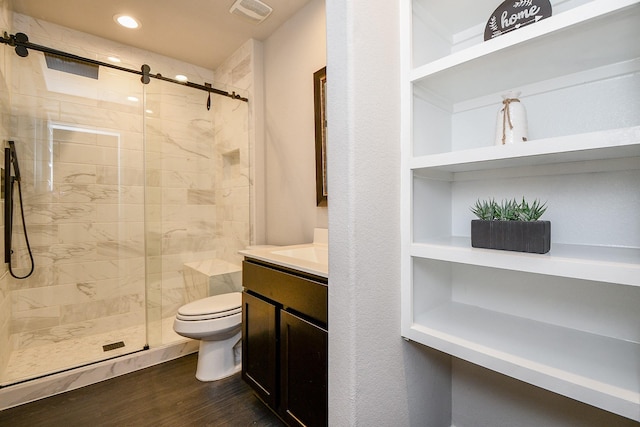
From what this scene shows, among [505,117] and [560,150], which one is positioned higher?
[505,117]

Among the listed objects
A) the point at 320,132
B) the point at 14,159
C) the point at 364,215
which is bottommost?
the point at 364,215

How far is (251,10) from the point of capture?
2162mm

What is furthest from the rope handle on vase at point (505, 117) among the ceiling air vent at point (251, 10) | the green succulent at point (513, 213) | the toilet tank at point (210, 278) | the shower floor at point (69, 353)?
the shower floor at point (69, 353)

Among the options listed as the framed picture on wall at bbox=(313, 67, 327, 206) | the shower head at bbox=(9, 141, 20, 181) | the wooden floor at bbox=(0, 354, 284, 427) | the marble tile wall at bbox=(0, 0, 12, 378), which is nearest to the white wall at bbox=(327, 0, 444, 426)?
the wooden floor at bbox=(0, 354, 284, 427)

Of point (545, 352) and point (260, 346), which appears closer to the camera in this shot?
point (545, 352)

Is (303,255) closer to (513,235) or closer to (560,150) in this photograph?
(513,235)

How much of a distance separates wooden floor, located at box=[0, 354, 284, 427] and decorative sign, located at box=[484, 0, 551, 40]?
6.49ft

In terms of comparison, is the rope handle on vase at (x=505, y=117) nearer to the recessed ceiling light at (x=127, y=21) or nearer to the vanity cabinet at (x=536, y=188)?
the vanity cabinet at (x=536, y=188)

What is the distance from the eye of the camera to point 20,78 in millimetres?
2188

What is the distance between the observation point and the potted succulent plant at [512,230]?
0.81 m

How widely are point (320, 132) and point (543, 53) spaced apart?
4.28 feet

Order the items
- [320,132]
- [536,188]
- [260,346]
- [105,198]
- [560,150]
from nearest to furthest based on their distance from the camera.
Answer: [560,150] < [536,188] < [260,346] < [320,132] < [105,198]

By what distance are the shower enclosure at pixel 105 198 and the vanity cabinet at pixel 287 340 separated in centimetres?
112

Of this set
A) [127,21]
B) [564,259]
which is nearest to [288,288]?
[564,259]
